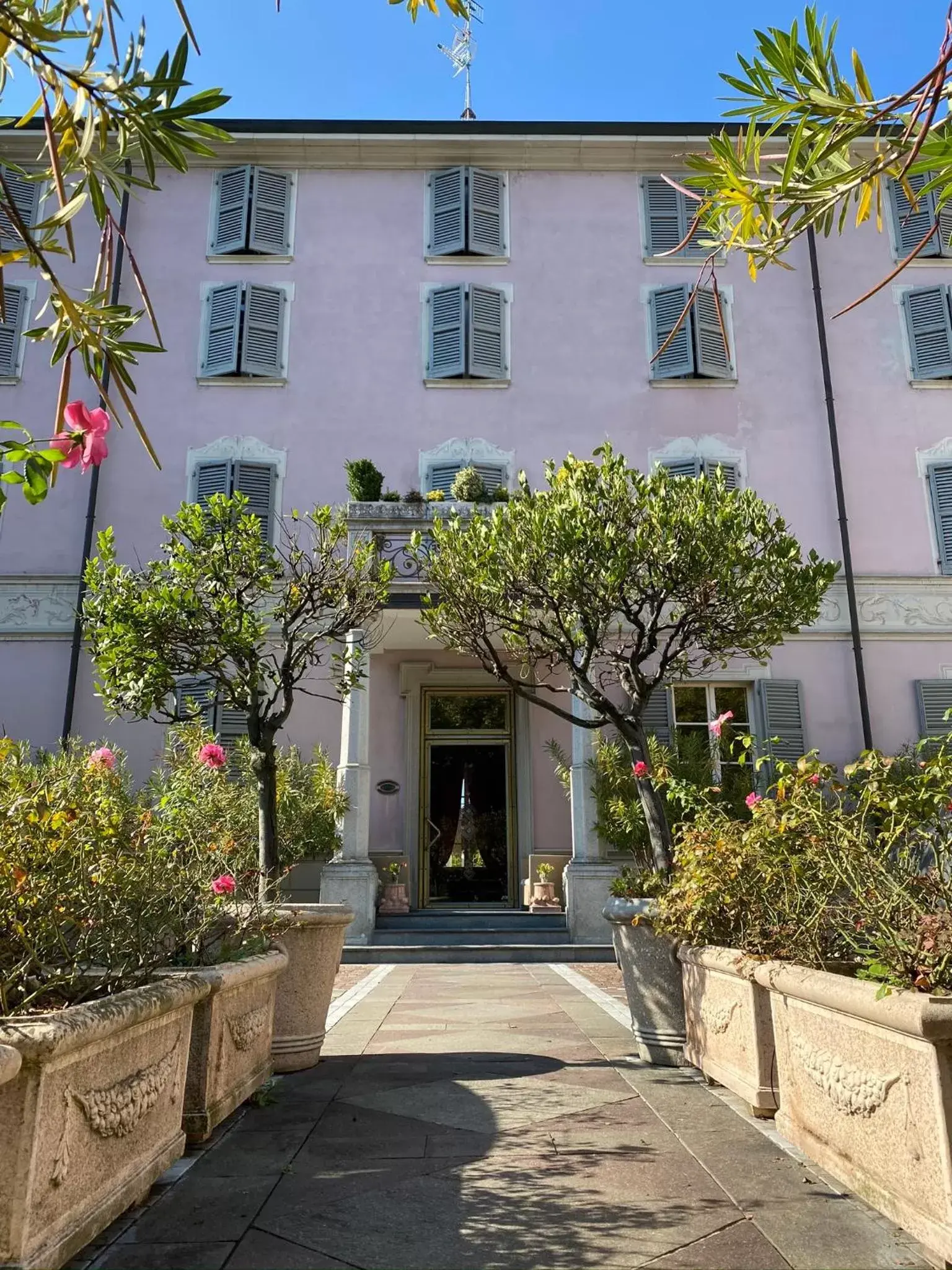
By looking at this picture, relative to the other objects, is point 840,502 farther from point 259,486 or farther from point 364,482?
point 259,486

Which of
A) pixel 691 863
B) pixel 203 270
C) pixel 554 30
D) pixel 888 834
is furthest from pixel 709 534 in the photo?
pixel 203 270

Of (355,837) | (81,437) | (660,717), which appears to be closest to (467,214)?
(660,717)

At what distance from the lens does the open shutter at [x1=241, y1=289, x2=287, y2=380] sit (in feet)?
49.7

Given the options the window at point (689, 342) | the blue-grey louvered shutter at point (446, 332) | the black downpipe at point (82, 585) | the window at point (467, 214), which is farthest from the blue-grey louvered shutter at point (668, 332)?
the black downpipe at point (82, 585)

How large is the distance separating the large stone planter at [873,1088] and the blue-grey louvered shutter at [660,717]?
10.1 metres

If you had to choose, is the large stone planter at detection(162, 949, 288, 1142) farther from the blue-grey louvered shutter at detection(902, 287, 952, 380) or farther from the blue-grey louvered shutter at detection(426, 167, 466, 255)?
the blue-grey louvered shutter at detection(902, 287, 952, 380)

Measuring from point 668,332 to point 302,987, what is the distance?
41.3ft

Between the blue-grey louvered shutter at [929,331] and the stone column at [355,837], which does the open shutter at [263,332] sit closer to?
the stone column at [355,837]

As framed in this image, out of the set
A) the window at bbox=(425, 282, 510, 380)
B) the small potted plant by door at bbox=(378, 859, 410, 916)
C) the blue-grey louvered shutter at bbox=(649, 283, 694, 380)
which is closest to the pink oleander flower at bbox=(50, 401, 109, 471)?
the small potted plant by door at bbox=(378, 859, 410, 916)

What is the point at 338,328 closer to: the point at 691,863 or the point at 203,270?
the point at 203,270

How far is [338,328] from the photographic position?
15516mm

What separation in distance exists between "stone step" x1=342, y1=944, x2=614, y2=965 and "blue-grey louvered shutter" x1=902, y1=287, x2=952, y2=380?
1038cm

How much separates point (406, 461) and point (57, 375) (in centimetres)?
570

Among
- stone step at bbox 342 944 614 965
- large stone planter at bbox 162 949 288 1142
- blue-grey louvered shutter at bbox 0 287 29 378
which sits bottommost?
stone step at bbox 342 944 614 965
